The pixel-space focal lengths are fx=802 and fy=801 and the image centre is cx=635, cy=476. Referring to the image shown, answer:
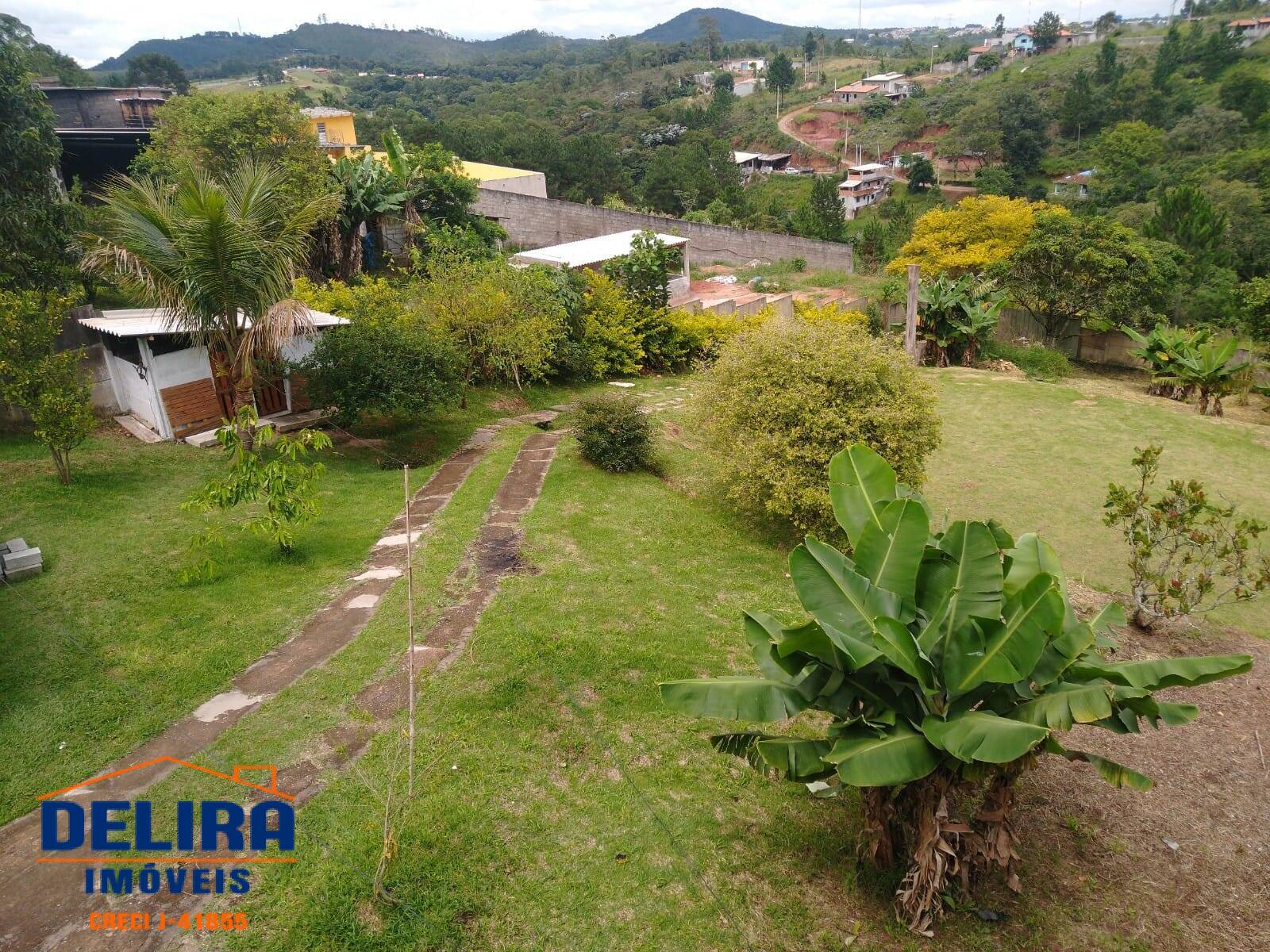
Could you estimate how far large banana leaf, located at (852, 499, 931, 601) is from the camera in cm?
538

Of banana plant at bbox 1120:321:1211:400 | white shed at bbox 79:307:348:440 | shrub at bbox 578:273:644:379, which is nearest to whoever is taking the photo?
white shed at bbox 79:307:348:440

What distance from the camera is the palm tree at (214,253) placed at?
34.3ft

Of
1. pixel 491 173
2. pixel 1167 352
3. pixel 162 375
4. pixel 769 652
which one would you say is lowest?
pixel 1167 352

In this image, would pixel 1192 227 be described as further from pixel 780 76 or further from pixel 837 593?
pixel 780 76

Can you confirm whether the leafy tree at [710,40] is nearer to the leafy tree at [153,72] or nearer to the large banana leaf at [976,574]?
the leafy tree at [153,72]

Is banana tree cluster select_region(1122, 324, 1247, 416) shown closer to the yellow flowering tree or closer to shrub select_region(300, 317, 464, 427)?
the yellow flowering tree

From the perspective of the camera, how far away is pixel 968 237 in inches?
1230

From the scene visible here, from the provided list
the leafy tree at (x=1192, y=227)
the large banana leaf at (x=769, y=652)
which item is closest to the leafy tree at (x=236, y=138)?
the large banana leaf at (x=769, y=652)

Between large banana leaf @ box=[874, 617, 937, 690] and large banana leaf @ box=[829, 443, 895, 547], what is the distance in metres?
1.20

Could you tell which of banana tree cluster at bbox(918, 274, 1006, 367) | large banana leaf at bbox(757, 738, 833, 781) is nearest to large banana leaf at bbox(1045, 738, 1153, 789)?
large banana leaf at bbox(757, 738, 833, 781)

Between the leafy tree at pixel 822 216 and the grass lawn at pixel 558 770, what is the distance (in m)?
36.4

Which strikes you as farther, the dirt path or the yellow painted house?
the yellow painted house

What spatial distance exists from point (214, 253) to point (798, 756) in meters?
9.86

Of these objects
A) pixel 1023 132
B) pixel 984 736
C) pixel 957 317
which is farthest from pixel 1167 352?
pixel 1023 132
